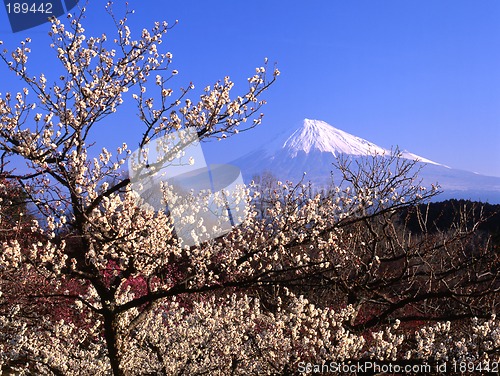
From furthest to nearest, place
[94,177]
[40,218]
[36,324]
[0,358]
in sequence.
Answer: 1. [36,324]
2. [0,358]
3. [40,218]
4. [94,177]

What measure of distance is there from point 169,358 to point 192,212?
4313 millimetres

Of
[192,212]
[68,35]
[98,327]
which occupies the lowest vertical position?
[98,327]

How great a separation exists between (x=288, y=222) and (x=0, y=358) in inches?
255

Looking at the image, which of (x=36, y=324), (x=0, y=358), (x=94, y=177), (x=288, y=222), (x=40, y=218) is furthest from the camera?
(x=36, y=324)

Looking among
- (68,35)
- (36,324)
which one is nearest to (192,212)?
(68,35)

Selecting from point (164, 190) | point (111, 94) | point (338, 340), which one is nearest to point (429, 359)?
point (338, 340)

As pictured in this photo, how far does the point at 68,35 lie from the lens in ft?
22.5

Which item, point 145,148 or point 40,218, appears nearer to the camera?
point 145,148

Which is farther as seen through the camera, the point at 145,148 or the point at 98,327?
the point at 98,327

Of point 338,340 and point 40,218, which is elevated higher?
point 40,218

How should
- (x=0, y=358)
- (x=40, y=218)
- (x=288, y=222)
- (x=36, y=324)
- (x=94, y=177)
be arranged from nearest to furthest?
(x=94, y=177) < (x=40, y=218) < (x=288, y=222) < (x=0, y=358) < (x=36, y=324)

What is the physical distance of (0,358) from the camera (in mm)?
9617

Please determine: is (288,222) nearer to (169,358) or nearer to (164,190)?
(164,190)

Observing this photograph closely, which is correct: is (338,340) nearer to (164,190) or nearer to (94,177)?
(164,190)
